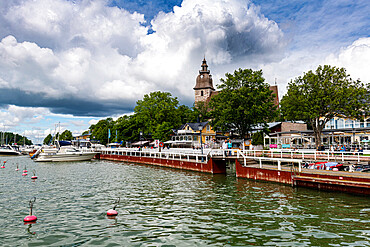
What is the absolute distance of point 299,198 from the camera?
51.2 feet

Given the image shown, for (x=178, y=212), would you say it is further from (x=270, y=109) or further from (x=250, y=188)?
(x=270, y=109)

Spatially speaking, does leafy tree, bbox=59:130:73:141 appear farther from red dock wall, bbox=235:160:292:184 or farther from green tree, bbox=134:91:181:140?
red dock wall, bbox=235:160:292:184

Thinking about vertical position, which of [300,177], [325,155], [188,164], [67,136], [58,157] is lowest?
[58,157]

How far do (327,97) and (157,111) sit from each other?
48.5 m

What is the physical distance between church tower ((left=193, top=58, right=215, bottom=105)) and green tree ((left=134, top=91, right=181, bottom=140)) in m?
38.4

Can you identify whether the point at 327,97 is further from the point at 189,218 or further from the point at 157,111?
the point at 157,111

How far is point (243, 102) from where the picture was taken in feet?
150

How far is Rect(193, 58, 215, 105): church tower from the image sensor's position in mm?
114875

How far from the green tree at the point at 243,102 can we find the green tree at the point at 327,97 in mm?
5508

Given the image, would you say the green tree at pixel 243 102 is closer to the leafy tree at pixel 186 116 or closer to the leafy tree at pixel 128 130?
the leafy tree at pixel 186 116

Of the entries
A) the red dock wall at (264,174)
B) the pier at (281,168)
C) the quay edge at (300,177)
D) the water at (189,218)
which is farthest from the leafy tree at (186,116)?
the water at (189,218)

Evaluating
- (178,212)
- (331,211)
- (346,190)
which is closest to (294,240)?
(331,211)

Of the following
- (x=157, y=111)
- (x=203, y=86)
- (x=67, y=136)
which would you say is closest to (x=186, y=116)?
(x=157, y=111)

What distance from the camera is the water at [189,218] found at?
9172 millimetres
